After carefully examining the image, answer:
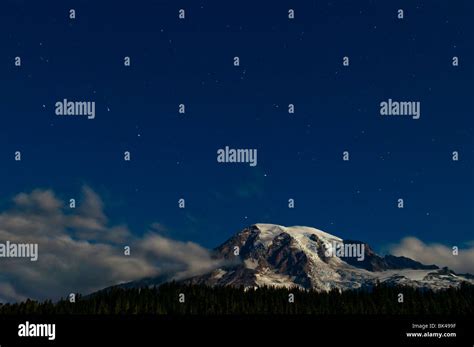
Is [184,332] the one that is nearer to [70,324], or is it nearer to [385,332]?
[70,324]

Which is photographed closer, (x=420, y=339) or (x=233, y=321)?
(x=420, y=339)

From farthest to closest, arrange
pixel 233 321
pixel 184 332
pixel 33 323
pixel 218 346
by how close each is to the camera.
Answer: pixel 233 321 < pixel 184 332 < pixel 218 346 < pixel 33 323

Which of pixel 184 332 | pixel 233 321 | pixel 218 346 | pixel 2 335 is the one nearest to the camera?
pixel 2 335

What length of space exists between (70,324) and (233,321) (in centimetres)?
3443

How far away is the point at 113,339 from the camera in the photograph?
96.9m

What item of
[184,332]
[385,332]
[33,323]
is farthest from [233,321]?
[33,323]

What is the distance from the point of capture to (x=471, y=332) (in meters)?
91.6

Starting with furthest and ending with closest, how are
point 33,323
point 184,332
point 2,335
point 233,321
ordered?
point 233,321 < point 184,332 < point 33,323 < point 2,335

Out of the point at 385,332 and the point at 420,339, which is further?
the point at 385,332

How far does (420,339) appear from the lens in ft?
285

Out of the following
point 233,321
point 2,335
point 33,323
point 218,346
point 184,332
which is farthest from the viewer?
point 233,321

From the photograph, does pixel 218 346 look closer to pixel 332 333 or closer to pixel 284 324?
pixel 284 324

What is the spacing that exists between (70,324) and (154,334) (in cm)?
1371

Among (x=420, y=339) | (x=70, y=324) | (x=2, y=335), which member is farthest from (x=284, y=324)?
(x=2, y=335)
